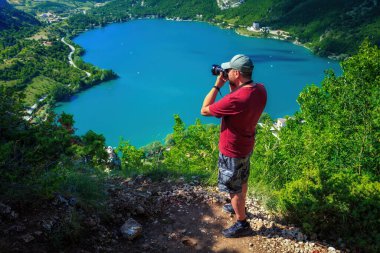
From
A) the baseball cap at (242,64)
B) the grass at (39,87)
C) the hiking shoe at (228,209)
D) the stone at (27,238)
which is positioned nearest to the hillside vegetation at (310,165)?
the stone at (27,238)

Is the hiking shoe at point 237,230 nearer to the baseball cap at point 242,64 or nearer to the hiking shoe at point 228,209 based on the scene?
the hiking shoe at point 228,209

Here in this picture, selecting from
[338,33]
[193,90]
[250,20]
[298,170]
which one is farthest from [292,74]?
[298,170]

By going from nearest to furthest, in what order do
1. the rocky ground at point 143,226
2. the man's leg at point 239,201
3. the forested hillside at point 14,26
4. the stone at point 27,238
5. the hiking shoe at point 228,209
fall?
the stone at point 27,238 < the rocky ground at point 143,226 < the man's leg at point 239,201 < the hiking shoe at point 228,209 < the forested hillside at point 14,26

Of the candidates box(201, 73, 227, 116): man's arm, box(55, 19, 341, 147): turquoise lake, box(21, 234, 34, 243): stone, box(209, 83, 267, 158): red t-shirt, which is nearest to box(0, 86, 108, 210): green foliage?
box(21, 234, 34, 243): stone

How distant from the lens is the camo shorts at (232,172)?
363cm

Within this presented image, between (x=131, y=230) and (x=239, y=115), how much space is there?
6.23 feet

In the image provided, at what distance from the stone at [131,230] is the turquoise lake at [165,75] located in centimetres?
A: 3806

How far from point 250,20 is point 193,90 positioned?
2609 inches

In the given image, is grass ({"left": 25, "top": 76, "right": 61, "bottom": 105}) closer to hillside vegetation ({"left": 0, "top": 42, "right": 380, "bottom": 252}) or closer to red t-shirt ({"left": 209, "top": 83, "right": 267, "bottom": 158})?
hillside vegetation ({"left": 0, "top": 42, "right": 380, "bottom": 252})

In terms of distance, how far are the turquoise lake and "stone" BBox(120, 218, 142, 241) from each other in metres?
38.1

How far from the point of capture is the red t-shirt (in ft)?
10.8

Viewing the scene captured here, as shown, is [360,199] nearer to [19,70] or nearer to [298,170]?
[298,170]

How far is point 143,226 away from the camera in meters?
4.25

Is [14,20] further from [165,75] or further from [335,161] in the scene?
[335,161]
